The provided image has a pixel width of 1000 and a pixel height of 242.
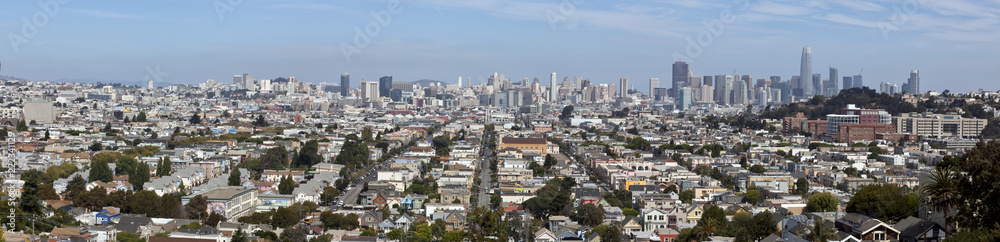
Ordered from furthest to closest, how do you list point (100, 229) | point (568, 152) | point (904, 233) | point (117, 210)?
point (568, 152) → point (117, 210) → point (100, 229) → point (904, 233)

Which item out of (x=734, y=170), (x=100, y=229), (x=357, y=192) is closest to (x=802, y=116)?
(x=734, y=170)

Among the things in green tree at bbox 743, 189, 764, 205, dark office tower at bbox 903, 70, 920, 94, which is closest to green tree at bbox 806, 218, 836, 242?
green tree at bbox 743, 189, 764, 205

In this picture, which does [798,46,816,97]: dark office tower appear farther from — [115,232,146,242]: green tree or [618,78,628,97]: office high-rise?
[115,232,146,242]: green tree

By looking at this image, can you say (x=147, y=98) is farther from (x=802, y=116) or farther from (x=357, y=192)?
(x=357, y=192)

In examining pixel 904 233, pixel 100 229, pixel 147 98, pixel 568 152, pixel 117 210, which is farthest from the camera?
pixel 147 98

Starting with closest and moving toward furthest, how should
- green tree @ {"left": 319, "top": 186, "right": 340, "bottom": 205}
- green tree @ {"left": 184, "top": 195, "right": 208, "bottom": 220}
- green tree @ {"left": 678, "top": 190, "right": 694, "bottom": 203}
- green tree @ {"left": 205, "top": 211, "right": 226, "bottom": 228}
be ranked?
green tree @ {"left": 205, "top": 211, "right": 226, "bottom": 228} → green tree @ {"left": 184, "top": 195, "right": 208, "bottom": 220} → green tree @ {"left": 319, "top": 186, "right": 340, "bottom": 205} → green tree @ {"left": 678, "top": 190, "right": 694, "bottom": 203}

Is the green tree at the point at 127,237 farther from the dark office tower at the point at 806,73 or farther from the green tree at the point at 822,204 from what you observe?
the dark office tower at the point at 806,73

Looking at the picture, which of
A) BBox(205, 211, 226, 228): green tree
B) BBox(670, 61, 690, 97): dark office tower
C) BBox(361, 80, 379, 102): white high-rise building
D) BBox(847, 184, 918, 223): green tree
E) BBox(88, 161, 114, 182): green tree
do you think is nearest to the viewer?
BBox(847, 184, 918, 223): green tree
